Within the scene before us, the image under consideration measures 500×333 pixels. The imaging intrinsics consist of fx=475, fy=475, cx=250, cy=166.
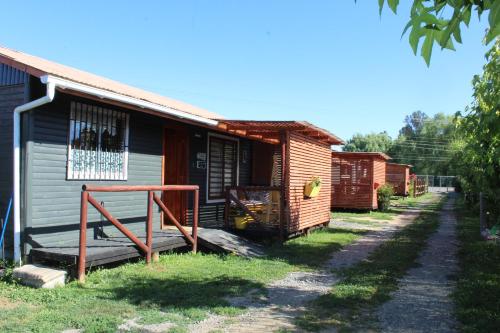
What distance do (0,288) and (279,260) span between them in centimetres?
451

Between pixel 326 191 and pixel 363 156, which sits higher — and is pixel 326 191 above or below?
below

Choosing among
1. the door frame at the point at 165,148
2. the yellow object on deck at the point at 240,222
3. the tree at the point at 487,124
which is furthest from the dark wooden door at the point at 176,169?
the tree at the point at 487,124

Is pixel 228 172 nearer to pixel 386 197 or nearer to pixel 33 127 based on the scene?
pixel 33 127

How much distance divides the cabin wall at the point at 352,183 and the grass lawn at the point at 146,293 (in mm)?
12758

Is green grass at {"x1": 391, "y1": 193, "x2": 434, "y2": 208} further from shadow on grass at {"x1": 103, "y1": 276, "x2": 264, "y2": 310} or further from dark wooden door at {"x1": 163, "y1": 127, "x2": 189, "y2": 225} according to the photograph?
shadow on grass at {"x1": 103, "y1": 276, "x2": 264, "y2": 310}

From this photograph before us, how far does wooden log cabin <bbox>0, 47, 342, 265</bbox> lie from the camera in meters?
6.86

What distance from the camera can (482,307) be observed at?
18.7ft

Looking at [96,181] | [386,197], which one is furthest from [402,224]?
[96,181]

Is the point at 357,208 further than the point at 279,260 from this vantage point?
Yes

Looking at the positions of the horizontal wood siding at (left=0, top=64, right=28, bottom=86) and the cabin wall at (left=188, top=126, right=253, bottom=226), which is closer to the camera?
the horizontal wood siding at (left=0, top=64, right=28, bottom=86)

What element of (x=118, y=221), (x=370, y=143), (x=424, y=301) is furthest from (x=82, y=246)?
(x=370, y=143)

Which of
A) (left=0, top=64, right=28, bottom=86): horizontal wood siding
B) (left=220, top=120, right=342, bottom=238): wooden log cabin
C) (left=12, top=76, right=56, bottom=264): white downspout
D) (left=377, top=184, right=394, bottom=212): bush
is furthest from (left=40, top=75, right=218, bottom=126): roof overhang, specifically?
(left=377, top=184, right=394, bottom=212): bush

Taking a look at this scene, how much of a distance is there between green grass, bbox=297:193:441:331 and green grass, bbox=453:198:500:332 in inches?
35.4

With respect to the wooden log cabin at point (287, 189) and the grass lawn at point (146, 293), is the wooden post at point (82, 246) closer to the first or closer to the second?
the grass lawn at point (146, 293)
